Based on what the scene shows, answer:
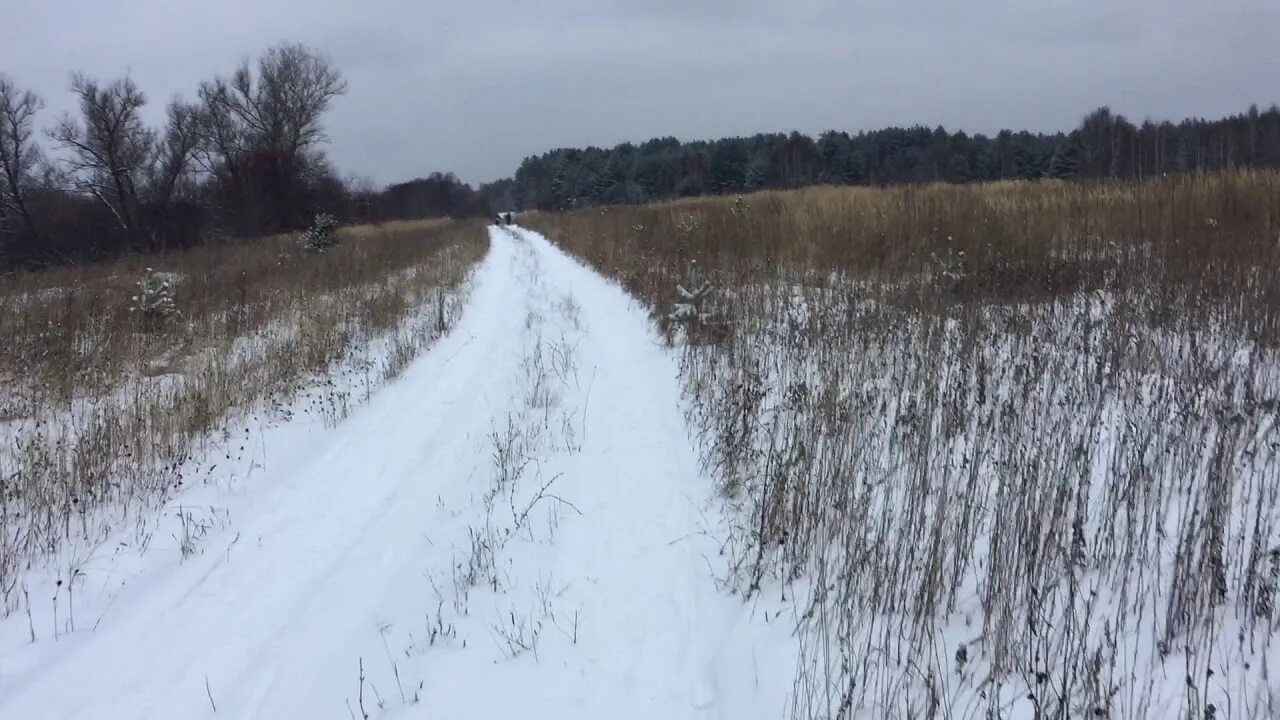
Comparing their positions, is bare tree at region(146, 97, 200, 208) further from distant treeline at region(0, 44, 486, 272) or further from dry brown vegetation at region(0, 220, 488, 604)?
dry brown vegetation at region(0, 220, 488, 604)

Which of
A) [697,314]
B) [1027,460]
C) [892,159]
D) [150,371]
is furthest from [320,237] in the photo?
[892,159]

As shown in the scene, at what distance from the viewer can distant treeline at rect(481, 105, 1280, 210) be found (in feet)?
37.3

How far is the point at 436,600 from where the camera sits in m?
3.39

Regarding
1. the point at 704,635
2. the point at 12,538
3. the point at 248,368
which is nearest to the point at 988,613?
the point at 704,635

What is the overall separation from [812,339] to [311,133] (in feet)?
148

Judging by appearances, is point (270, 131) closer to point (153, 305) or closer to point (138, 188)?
point (138, 188)

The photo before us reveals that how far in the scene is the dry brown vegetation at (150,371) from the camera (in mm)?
4402

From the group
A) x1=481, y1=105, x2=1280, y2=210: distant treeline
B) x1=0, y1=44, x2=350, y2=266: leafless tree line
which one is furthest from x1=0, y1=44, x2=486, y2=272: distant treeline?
x1=481, y1=105, x2=1280, y2=210: distant treeline

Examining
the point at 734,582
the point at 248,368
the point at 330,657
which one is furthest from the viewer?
the point at 248,368

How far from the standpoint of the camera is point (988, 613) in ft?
8.89

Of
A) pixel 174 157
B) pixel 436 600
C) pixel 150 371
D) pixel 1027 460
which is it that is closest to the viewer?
pixel 436 600

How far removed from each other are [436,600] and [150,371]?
630 centimetres

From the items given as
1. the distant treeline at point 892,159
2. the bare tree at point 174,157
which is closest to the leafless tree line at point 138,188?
the bare tree at point 174,157

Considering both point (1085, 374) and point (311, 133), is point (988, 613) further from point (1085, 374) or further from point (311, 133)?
point (311, 133)
